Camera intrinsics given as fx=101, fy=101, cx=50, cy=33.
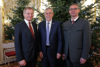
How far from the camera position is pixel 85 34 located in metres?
1.71

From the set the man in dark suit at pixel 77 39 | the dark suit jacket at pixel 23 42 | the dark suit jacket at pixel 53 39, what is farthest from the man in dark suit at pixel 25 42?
the man in dark suit at pixel 77 39

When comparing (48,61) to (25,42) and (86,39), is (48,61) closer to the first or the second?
(25,42)

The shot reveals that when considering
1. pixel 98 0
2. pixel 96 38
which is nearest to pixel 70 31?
pixel 96 38

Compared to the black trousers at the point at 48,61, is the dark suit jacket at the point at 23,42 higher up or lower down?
higher up

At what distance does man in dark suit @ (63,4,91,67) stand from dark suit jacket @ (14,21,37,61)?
669mm

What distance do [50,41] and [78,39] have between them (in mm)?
539

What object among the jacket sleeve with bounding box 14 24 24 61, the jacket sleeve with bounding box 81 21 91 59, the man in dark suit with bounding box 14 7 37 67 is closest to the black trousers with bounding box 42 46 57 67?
the man in dark suit with bounding box 14 7 37 67

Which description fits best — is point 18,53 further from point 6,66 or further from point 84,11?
point 6,66

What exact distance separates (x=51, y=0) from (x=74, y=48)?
1.75 metres

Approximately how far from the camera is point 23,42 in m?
1.78

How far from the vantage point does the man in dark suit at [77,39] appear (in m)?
1.72

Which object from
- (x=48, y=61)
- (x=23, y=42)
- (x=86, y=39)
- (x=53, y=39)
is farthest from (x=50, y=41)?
(x=86, y=39)

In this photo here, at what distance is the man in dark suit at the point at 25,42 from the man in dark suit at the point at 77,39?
654 millimetres

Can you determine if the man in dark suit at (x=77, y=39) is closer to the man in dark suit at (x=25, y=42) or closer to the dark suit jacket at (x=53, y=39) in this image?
the dark suit jacket at (x=53, y=39)
